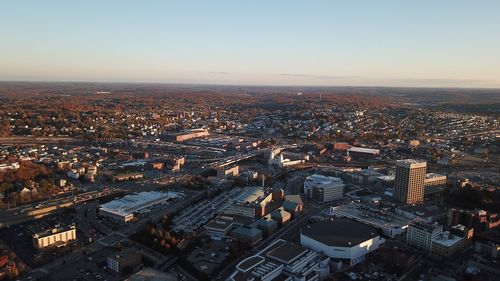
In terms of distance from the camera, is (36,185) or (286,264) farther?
(36,185)

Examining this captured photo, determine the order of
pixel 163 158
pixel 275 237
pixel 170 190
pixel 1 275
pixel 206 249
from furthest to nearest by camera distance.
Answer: pixel 163 158, pixel 170 190, pixel 275 237, pixel 206 249, pixel 1 275

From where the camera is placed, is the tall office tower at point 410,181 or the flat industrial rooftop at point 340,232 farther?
the tall office tower at point 410,181

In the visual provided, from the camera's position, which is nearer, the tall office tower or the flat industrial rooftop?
the flat industrial rooftop

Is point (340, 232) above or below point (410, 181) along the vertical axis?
below

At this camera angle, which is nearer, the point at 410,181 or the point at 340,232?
the point at 340,232

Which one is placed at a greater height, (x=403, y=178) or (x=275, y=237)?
(x=403, y=178)

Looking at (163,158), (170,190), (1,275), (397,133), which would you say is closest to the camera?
(1,275)

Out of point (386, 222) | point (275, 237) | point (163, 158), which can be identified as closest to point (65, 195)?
point (163, 158)

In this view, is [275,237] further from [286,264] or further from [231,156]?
[231,156]
